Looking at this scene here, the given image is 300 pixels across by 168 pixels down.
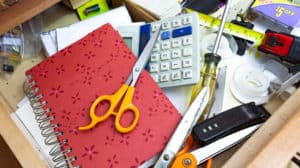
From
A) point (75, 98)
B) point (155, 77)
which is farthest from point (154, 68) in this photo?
point (75, 98)

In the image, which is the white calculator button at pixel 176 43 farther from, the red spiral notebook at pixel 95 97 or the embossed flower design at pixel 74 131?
the embossed flower design at pixel 74 131

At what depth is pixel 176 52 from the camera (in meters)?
0.49

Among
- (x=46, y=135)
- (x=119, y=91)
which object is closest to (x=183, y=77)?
(x=119, y=91)

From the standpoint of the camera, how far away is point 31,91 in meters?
0.48

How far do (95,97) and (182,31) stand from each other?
0.16m

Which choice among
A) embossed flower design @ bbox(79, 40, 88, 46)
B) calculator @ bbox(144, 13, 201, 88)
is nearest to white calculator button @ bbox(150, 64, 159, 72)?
calculator @ bbox(144, 13, 201, 88)

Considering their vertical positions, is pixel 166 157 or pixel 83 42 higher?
pixel 83 42

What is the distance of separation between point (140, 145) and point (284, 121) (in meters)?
0.17

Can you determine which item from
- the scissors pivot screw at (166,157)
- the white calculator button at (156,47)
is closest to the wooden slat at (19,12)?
the white calculator button at (156,47)

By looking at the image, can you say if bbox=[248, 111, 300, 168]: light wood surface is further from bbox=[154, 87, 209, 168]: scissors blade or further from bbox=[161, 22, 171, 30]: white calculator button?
bbox=[161, 22, 171, 30]: white calculator button

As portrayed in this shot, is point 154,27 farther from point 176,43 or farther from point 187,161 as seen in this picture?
point 187,161

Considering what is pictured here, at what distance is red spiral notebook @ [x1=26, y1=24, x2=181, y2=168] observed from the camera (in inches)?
16.2

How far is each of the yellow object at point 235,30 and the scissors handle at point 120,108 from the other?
184mm

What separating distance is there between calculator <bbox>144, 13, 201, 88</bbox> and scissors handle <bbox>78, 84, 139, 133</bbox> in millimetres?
56
